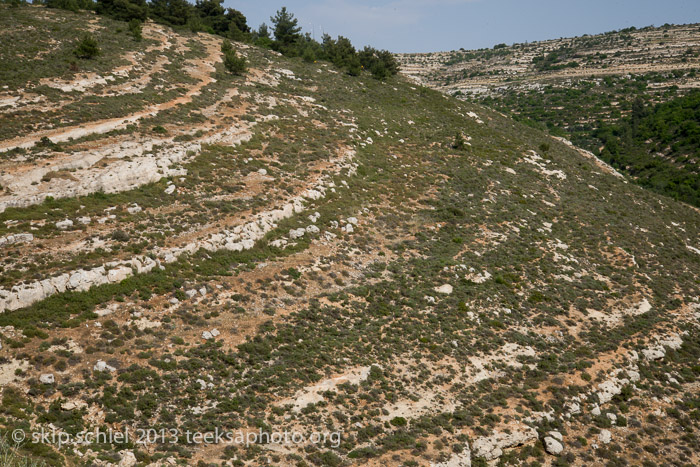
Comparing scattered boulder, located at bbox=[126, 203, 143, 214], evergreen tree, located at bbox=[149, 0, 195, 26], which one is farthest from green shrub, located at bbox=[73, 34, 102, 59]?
evergreen tree, located at bbox=[149, 0, 195, 26]

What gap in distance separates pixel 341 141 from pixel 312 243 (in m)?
22.1

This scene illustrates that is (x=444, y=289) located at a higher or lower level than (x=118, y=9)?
lower

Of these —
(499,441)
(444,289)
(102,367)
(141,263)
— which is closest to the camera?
(102,367)

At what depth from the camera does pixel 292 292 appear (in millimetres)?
28641

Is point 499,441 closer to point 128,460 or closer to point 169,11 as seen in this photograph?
point 128,460

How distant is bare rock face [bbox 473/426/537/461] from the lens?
869 inches

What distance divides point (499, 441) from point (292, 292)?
1630cm

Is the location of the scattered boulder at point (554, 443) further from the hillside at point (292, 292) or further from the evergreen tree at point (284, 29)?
the evergreen tree at point (284, 29)

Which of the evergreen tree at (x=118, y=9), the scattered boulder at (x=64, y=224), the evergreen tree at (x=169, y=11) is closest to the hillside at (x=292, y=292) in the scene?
the scattered boulder at (x=64, y=224)

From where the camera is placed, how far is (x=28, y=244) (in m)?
23.8

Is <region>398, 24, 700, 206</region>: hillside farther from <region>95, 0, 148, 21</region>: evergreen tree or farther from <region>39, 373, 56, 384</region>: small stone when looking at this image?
<region>39, 373, 56, 384</region>: small stone

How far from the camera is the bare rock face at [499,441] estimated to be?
2208cm

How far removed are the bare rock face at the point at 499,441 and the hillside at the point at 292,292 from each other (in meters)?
0.18

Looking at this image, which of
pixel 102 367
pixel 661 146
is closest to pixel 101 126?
pixel 102 367
